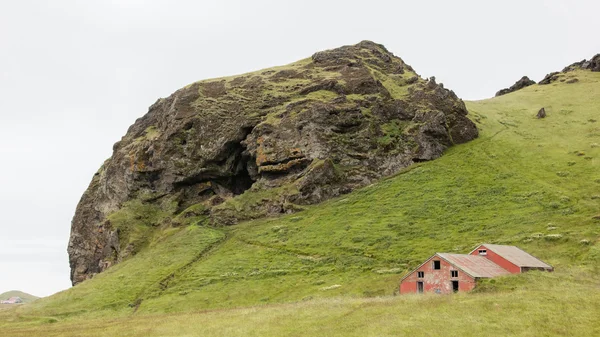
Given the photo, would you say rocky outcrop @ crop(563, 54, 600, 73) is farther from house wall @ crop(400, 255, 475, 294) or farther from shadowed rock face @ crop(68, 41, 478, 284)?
house wall @ crop(400, 255, 475, 294)

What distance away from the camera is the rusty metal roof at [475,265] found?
54925mm

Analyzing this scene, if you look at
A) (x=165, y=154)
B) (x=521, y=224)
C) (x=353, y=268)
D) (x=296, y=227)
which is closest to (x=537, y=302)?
(x=353, y=268)

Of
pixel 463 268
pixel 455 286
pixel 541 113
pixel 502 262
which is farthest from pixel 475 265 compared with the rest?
pixel 541 113

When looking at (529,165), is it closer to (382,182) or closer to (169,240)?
(382,182)

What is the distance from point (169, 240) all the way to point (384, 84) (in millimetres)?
73286

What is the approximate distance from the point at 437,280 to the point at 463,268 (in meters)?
3.87

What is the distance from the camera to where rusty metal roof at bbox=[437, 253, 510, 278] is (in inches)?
2162

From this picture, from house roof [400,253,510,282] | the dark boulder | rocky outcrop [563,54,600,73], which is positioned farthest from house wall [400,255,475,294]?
rocky outcrop [563,54,600,73]

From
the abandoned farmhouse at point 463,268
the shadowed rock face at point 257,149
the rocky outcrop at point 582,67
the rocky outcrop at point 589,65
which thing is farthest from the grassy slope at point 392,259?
the rocky outcrop at point 589,65

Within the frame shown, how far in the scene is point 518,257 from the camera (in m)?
60.4

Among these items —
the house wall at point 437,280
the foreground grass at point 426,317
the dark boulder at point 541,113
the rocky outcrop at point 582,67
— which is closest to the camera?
the foreground grass at point 426,317

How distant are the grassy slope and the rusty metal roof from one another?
278 centimetres

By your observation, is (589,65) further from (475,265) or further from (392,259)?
(475,265)

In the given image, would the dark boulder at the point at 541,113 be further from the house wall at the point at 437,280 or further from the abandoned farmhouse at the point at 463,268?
the house wall at the point at 437,280
